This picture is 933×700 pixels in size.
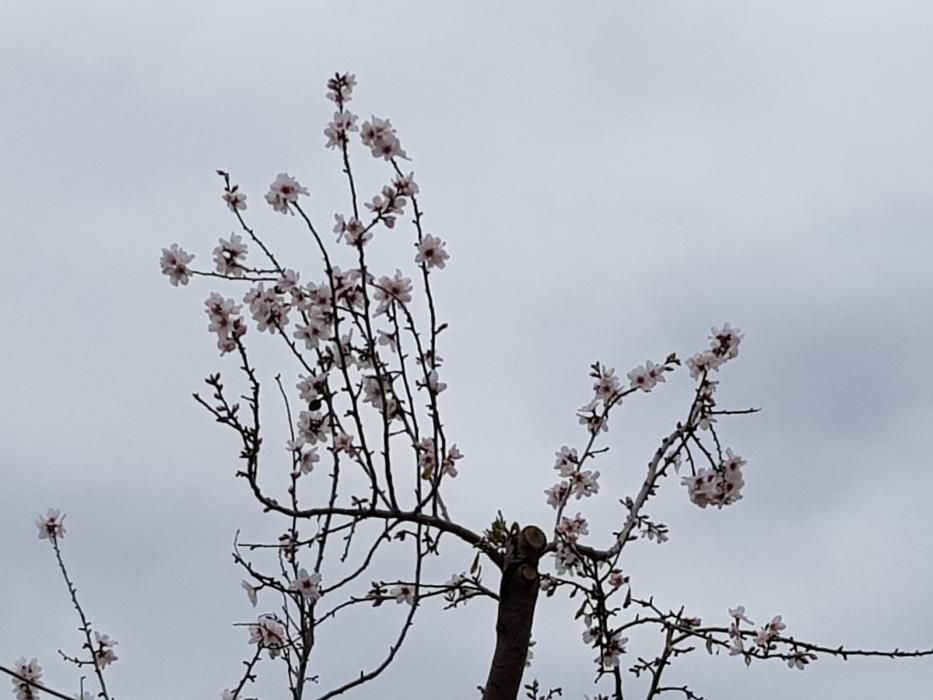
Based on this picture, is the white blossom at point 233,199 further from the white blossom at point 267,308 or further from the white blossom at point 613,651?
the white blossom at point 613,651

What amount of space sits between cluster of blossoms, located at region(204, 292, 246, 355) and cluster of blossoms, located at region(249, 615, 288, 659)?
999 millimetres

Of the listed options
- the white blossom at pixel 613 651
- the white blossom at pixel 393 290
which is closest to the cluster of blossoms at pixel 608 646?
the white blossom at pixel 613 651

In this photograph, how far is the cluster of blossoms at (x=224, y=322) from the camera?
11.1 ft

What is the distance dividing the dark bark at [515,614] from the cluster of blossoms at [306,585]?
609 millimetres

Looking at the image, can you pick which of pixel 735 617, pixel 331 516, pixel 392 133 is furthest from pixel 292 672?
pixel 392 133

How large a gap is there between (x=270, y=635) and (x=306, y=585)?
406 mm

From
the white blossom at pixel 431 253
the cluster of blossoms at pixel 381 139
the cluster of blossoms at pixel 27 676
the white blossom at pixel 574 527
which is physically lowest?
the cluster of blossoms at pixel 27 676

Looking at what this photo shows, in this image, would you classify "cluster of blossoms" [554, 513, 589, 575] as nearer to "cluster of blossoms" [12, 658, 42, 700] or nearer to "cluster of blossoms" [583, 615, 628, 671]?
"cluster of blossoms" [583, 615, 628, 671]

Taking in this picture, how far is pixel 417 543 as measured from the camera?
3.40 meters

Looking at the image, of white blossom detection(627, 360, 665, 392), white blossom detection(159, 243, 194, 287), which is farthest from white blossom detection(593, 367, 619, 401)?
white blossom detection(159, 243, 194, 287)

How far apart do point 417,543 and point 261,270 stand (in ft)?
3.11

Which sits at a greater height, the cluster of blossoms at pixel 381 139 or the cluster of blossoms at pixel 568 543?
the cluster of blossoms at pixel 381 139

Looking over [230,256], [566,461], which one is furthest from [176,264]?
[566,461]

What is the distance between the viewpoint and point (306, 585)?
356 centimetres
